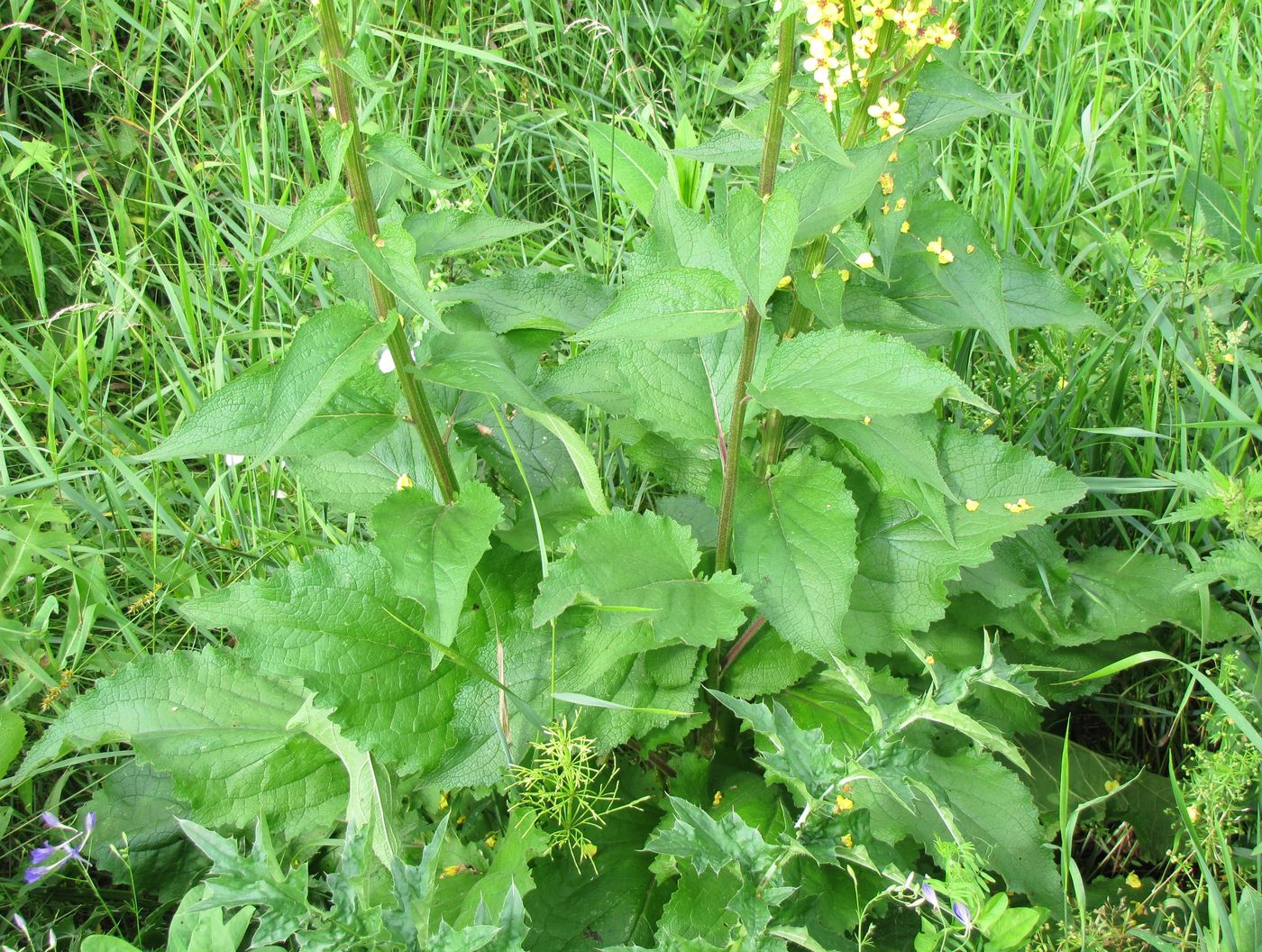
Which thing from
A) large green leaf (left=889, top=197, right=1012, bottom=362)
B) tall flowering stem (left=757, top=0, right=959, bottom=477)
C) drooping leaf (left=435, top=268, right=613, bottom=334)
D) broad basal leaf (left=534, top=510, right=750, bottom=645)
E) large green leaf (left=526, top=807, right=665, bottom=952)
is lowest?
large green leaf (left=526, top=807, right=665, bottom=952)

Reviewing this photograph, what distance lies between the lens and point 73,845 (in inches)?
88.5

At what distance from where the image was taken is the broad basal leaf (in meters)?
1.87

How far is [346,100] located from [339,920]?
4.02ft

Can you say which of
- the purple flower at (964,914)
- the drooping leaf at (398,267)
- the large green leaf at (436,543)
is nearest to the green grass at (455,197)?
the drooping leaf at (398,267)

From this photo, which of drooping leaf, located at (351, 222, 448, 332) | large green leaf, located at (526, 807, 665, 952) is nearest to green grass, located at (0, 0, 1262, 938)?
drooping leaf, located at (351, 222, 448, 332)

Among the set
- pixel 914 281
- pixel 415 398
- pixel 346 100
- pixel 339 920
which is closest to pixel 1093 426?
pixel 914 281

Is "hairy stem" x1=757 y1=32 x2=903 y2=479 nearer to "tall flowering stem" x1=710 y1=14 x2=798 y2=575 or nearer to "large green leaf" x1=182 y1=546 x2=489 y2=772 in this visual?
"tall flowering stem" x1=710 y1=14 x2=798 y2=575

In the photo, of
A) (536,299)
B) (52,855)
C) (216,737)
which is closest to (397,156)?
(536,299)

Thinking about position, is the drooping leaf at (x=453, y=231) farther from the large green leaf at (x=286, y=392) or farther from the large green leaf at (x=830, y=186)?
the large green leaf at (x=830, y=186)

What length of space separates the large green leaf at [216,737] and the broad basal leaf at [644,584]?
2.15 ft

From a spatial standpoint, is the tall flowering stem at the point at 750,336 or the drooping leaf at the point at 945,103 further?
the drooping leaf at the point at 945,103

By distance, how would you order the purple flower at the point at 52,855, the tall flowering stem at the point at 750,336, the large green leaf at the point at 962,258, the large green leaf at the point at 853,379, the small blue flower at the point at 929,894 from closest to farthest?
the small blue flower at the point at 929,894 < the tall flowering stem at the point at 750,336 < the large green leaf at the point at 853,379 < the large green leaf at the point at 962,258 < the purple flower at the point at 52,855

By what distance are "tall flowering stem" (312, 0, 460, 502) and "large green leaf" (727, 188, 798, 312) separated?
58cm

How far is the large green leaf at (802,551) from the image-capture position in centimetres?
190
